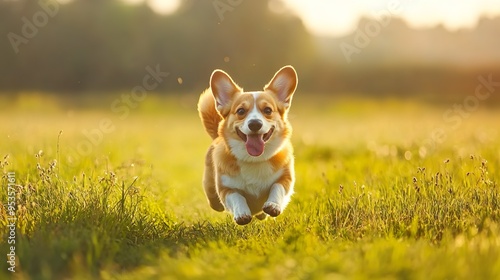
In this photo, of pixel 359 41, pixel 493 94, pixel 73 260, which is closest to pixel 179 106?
pixel 493 94

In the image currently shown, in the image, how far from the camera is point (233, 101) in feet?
18.8

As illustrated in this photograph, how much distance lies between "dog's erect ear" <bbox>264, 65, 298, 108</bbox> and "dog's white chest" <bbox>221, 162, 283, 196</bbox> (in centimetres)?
66

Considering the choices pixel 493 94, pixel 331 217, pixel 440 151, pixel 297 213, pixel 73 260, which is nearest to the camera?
pixel 73 260

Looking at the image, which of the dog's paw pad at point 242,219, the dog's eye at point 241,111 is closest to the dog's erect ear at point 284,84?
the dog's eye at point 241,111

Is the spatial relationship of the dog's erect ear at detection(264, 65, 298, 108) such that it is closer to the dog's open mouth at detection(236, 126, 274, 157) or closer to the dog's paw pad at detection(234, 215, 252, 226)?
the dog's open mouth at detection(236, 126, 274, 157)

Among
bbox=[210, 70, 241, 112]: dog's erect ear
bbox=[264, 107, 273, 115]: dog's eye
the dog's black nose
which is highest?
bbox=[210, 70, 241, 112]: dog's erect ear

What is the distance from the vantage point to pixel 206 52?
2700 centimetres

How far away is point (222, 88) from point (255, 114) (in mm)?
689

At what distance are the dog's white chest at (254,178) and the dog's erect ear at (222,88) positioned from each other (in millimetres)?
676

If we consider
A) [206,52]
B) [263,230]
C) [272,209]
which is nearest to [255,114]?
[272,209]

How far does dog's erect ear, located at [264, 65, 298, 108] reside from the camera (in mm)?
5766

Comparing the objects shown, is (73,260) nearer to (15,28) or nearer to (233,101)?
(233,101)

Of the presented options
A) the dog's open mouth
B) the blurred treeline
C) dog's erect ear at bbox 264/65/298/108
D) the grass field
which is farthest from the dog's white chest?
the blurred treeline

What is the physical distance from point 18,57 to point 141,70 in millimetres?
5246
